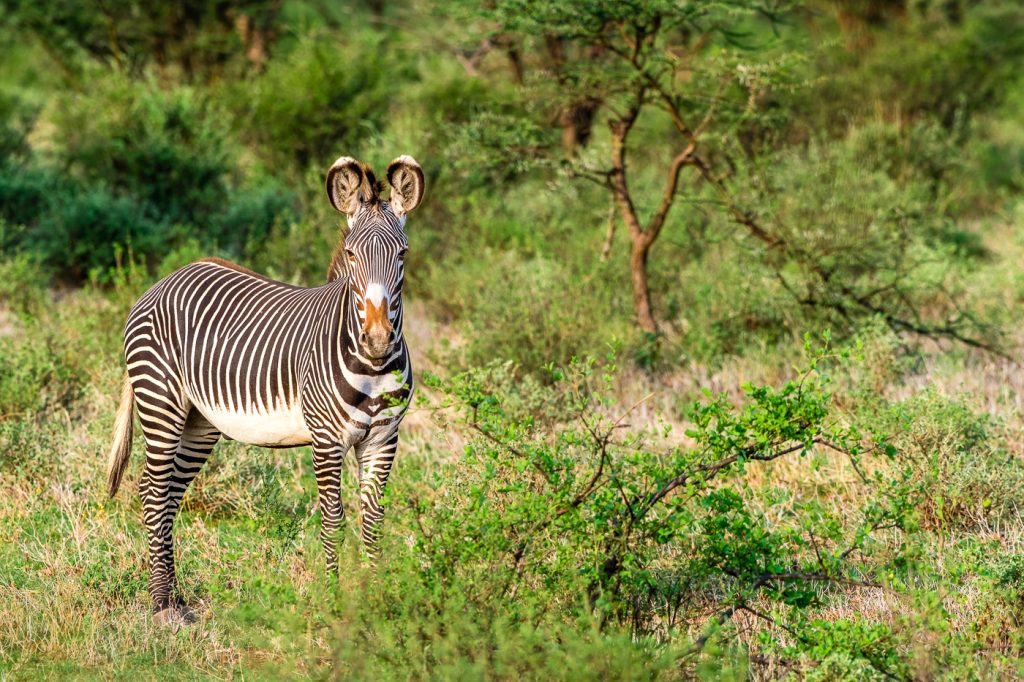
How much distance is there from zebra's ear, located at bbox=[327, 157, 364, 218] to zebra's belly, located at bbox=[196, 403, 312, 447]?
0.90 metres

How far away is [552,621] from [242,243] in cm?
898

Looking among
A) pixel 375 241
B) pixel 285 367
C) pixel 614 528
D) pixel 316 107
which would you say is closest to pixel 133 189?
pixel 316 107

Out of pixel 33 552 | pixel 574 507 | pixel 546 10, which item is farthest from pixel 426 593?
pixel 546 10

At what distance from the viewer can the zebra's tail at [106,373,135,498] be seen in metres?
5.45

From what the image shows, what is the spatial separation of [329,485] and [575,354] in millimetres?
3978

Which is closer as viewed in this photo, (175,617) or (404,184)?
(404,184)

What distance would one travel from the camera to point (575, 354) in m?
8.52

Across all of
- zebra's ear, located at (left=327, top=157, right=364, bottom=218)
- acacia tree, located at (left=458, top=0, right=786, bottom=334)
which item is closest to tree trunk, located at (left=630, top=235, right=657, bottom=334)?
acacia tree, located at (left=458, top=0, right=786, bottom=334)

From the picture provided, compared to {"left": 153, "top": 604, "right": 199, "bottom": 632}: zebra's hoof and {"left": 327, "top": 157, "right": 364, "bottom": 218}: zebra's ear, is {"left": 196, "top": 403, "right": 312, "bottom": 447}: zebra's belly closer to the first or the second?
{"left": 153, "top": 604, "right": 199, "bottom": 632}: zebra's hoof

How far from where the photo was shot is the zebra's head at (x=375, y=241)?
432 centimetres

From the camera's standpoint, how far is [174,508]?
17.6 ft

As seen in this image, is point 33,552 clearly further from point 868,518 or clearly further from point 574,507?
point 868,518

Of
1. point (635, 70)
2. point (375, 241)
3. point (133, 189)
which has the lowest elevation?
point (133, 189)

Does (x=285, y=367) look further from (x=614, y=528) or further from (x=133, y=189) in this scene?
(x=133, y=189)
